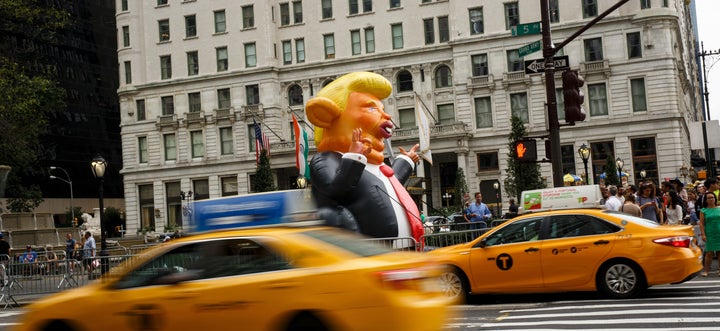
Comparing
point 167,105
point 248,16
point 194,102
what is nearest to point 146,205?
point 167,105

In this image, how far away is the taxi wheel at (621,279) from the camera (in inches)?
499

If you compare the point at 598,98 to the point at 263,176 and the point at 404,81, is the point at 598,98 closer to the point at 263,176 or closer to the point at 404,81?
the point at 404,81

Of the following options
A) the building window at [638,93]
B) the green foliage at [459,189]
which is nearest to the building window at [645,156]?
the building window at [638,93]

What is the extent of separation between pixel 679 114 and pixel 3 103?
4384 cm

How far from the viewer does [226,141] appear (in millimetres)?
69562

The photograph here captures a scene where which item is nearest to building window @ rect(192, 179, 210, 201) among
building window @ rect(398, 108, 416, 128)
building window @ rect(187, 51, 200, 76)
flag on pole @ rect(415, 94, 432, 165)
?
building window @ rect(187, 51, 200, 76)

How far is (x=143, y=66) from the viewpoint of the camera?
2857 inches

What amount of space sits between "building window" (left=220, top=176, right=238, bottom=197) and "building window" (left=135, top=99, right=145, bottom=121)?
9.87m

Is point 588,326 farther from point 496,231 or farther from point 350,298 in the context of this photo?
point 350,298

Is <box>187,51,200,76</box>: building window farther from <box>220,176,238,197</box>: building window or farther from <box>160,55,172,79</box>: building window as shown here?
<box>220,176,238,197</box>: building window

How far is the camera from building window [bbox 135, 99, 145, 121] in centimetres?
7281

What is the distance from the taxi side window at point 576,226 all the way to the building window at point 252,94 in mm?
56553

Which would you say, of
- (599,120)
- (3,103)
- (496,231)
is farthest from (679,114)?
(496,231)

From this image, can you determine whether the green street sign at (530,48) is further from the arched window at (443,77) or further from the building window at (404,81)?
the building window at (404,81)
